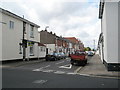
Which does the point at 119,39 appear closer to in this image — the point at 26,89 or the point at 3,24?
the point at 26,89

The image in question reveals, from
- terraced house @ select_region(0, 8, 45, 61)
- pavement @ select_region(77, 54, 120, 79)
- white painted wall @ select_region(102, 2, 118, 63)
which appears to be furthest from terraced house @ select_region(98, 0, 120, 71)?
terraced house @ select_region(0, 8, 45, 61)

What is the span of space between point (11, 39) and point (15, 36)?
1.14 metres

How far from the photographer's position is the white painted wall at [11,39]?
20344 mm

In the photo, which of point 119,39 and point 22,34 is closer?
point 119,39

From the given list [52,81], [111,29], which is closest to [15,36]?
[111,29]

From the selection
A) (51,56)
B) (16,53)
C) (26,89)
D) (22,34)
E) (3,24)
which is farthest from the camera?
(51,56)

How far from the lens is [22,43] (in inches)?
926

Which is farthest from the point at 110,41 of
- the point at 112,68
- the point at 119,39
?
the point at 112,68

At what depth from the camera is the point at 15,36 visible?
22.8 m

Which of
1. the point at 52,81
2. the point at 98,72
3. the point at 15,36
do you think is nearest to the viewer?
the point at 52,81

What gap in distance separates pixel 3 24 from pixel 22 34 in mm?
4940

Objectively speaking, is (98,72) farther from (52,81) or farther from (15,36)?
(15,36)

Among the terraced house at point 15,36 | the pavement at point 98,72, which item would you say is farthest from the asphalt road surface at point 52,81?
the terraced house at point 15,36

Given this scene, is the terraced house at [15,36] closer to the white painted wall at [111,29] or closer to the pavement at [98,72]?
the pavement at [98,72]
